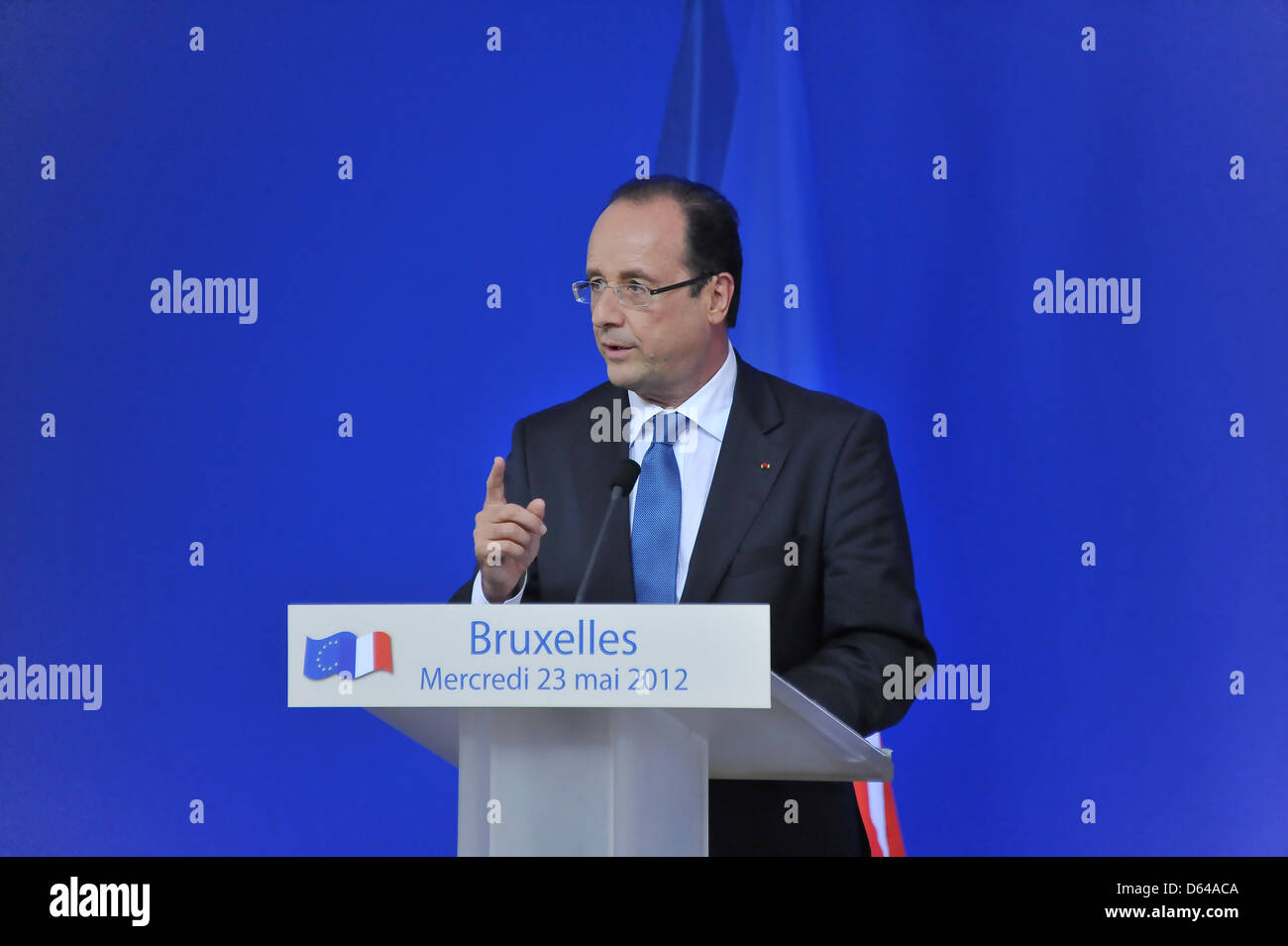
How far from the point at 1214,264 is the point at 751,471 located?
200cm

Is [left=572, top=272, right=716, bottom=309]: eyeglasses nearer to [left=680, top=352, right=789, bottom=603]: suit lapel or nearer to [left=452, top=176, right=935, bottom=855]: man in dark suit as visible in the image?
[left=452, top=176, right=935, bottom=855]: man in dark suit

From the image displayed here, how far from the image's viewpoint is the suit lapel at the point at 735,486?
2566mm

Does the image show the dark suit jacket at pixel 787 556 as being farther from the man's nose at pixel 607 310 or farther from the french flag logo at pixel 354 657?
the french flag logo at pixel 354 657

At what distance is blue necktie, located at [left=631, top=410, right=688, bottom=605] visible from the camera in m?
2.58

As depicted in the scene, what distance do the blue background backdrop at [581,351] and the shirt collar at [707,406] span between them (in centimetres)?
89

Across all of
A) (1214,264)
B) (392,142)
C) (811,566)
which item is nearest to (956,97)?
(1214,264)

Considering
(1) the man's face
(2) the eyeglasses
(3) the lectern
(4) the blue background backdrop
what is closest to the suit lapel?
(1) the man's face

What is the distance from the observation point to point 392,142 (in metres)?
3.99

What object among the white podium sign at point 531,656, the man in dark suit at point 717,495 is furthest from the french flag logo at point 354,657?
the man in dark suit at point 717,495

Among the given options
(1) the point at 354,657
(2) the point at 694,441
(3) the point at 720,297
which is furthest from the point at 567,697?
(3) the point at 720,297

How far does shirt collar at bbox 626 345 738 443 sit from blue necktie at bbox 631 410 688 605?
0.16 meters
